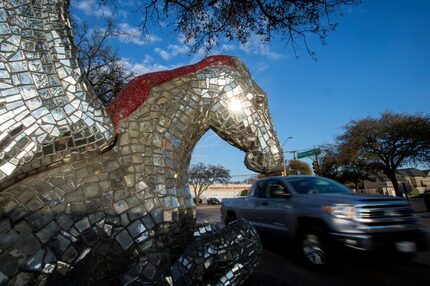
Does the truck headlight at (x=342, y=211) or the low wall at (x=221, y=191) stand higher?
the low wall at (x=221, y=191)

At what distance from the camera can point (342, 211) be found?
413cm

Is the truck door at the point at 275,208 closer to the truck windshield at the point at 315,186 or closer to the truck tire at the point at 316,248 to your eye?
the truck windshield at the point at 315,186

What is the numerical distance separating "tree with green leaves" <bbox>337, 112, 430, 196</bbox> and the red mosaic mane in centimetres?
2410

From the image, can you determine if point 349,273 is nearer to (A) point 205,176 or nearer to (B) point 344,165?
(B) point 344,165

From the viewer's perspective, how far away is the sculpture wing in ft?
3.67

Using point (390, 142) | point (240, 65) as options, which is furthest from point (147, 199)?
point (390, 142)

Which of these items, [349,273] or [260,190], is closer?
[349,273]

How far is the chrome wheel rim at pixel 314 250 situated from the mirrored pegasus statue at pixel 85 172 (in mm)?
3131

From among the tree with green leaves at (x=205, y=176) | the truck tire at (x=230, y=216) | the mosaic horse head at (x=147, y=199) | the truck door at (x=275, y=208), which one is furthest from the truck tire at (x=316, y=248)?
the tree with green leaves at (x=205, y=176)

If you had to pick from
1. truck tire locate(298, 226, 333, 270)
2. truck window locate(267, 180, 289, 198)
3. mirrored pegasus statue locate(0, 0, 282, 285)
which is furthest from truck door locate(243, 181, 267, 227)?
mirrored pegasus statue locate(0, 0, 282, 285)

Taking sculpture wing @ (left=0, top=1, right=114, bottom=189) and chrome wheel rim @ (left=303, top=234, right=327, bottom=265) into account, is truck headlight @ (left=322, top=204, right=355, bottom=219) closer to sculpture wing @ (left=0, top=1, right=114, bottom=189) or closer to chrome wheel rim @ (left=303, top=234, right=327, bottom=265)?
chrome wheel rim @ (left=303, top=234, right=327, bottom=265)

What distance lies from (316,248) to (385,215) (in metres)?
1.06

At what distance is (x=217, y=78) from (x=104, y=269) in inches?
42.7

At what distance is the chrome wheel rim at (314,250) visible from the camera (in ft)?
13.9
